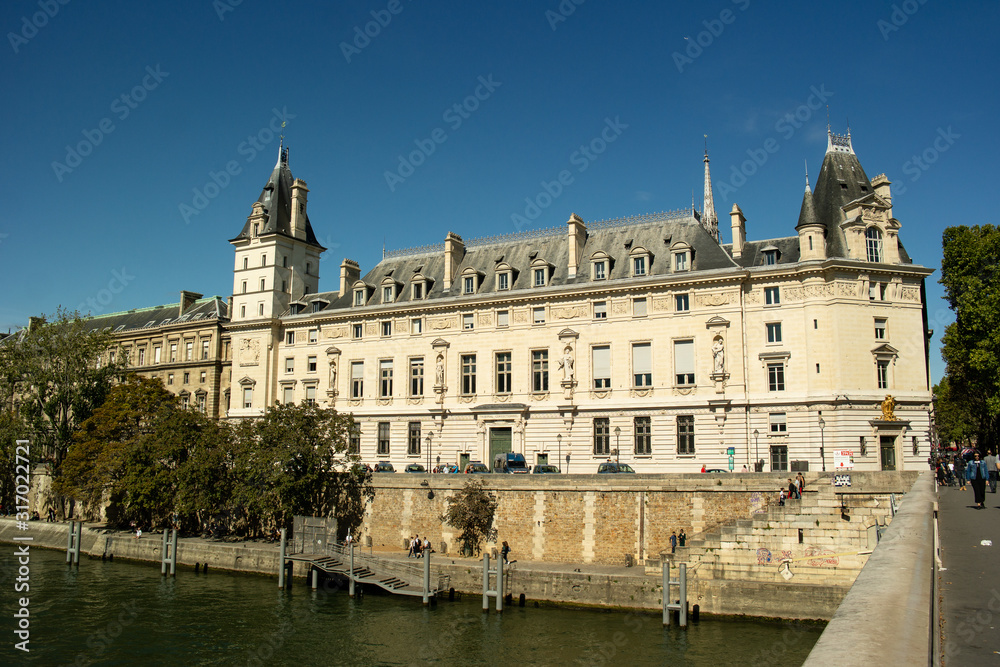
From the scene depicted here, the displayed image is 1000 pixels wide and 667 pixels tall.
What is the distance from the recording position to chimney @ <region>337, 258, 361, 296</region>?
55.8 metres

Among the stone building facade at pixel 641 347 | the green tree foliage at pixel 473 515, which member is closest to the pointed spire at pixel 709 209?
the stone building facade at pixel 641 347

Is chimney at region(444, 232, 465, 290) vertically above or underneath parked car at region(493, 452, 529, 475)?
above

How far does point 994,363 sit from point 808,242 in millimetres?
12114

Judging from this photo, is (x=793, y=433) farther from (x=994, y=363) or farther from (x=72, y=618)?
(x=72, y=618)

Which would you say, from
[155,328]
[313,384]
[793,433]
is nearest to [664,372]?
[793,433]

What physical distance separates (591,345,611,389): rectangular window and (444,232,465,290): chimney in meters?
12.3

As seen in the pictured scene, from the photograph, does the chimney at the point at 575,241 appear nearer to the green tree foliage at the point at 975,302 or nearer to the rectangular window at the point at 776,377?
the rectangular window at the point at 776,377

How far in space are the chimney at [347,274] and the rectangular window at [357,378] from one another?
6.63m

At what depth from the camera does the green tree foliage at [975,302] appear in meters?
40.5

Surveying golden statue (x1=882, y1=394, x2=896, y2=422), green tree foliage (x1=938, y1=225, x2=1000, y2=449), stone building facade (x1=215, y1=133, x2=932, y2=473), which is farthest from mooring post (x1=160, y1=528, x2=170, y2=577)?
green tree foliage (x1=938, y1=225, x2=1000, y2=449)

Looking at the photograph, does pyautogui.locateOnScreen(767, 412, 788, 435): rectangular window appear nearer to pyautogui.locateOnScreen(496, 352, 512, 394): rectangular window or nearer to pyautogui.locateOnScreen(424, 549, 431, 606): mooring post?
pyautogui.locateOnScreen(496, 352, 512, 394): rectangular window

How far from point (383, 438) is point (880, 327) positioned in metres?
31.5

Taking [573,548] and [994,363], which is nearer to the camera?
[573,548]

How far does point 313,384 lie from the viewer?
5300 centimetres
